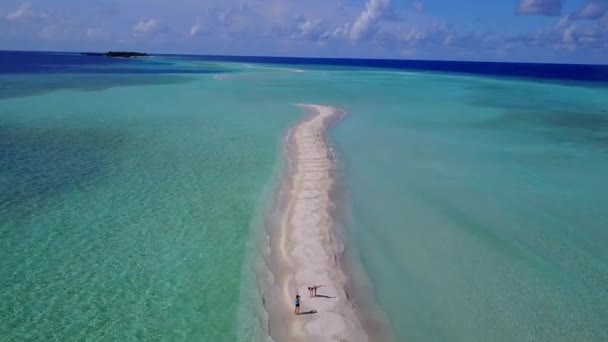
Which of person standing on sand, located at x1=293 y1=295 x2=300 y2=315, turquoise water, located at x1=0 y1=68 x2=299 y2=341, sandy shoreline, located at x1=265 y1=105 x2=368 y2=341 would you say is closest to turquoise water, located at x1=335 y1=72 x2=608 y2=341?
sandy shoreline, located at x1=265 y1=105 x2=368 y2=341

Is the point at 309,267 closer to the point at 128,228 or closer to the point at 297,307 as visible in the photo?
the point at 297,307

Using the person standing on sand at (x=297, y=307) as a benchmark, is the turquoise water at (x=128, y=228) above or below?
above

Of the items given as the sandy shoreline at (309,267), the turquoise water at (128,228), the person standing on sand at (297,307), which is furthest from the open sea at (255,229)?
the person standing on sand at (297,307)

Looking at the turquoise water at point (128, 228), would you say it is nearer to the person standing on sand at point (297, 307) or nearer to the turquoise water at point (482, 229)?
the person standing on sand at point (297, 307)

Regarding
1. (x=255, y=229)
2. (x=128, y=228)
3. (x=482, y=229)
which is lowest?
(x=482, y=229)

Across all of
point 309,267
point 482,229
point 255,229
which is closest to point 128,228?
point 255,229

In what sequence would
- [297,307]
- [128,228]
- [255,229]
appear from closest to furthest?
1. [297,307]
2. [128,228]
3. [255,229]
